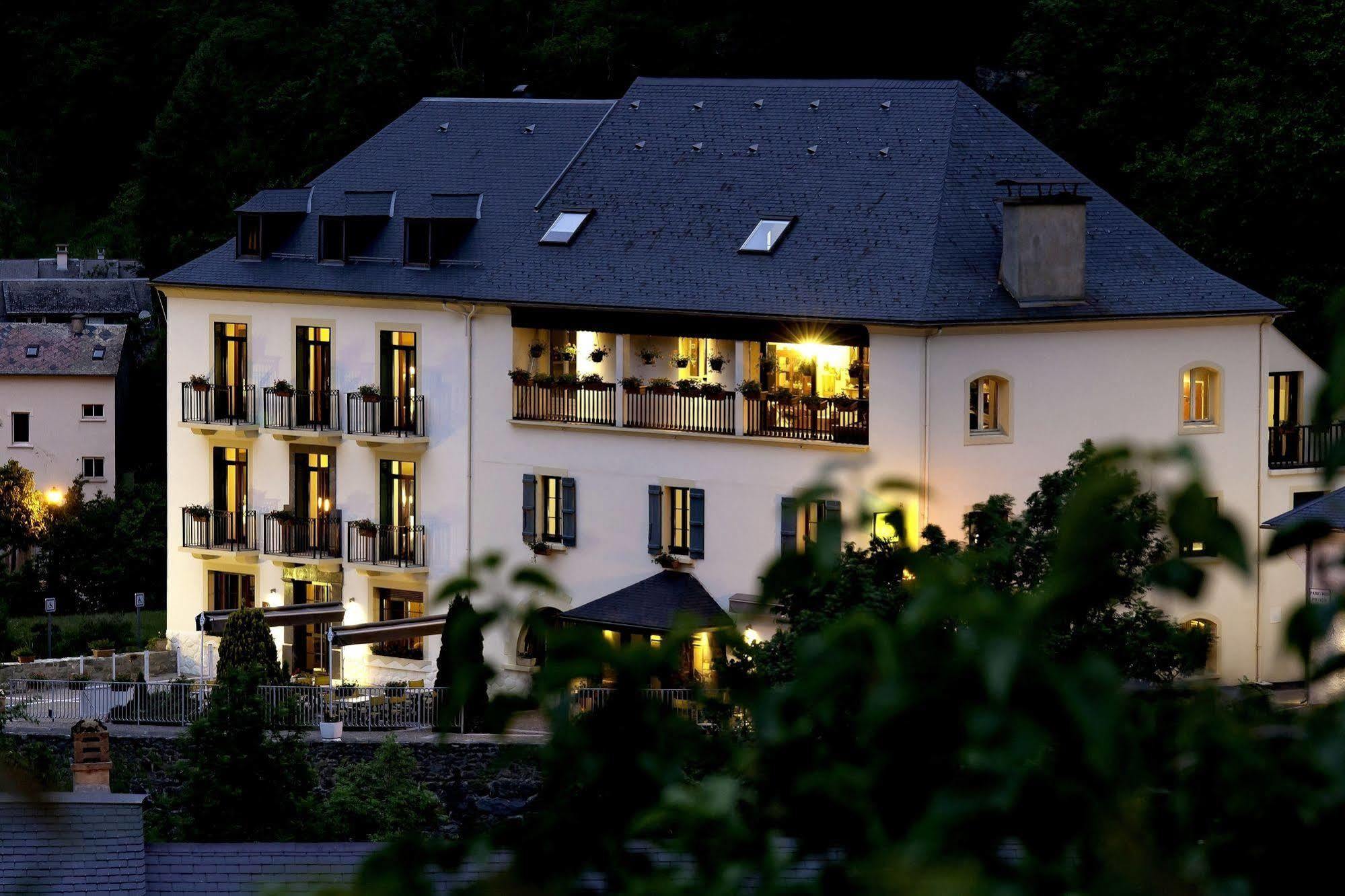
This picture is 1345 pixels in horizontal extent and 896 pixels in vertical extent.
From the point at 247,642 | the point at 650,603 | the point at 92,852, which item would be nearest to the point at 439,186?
the point at 247,642

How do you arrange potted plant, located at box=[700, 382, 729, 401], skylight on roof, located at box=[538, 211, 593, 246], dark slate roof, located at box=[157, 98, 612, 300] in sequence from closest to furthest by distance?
A: potted plant, located at box=[700, 382, 729, 401]
skylight on roof, located at box=[538, 211, 593, 246]
dark slate roof, located at box=[157, 98, 612, 300]

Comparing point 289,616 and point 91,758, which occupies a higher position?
point 289,616

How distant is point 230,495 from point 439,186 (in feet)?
22.5

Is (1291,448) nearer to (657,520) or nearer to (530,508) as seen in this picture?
(657,520)

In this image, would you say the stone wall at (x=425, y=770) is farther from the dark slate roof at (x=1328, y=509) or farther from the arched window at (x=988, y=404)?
the dark slate roof at (x=1328, y=509)

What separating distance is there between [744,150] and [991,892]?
113 ft

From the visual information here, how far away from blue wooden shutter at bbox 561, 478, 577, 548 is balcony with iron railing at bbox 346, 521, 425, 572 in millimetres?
2820

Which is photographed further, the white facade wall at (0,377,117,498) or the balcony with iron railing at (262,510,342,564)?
the white facade wall at (0,377,117,498)

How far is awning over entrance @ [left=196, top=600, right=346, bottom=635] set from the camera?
38.7 metres

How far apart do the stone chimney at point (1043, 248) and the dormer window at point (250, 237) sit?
14.2 meters

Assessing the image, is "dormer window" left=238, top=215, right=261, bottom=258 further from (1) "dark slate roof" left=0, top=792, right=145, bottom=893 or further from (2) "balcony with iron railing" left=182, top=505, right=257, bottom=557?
(1) "dark slate roof" left=0, top=792, right=145, bottom=893

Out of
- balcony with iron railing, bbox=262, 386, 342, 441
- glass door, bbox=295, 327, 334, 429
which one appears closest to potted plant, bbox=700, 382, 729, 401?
balcony with iron railing, bbox=262, 386, 342, 441

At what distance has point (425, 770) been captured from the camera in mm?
32188

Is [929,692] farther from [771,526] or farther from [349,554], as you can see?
[349,554]
